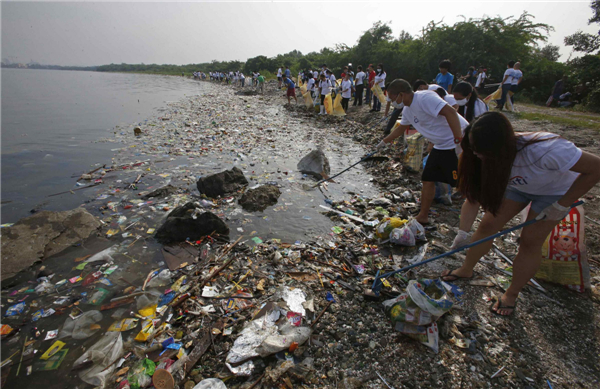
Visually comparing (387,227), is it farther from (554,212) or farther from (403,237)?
(554,212)

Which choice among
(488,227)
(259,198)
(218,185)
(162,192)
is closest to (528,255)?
(488,227)

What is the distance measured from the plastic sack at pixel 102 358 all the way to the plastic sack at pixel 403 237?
3033 millimetres

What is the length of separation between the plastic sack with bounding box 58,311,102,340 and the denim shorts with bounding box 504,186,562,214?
3763 millimetres

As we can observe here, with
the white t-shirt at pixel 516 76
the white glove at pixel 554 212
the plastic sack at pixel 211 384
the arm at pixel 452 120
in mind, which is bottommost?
the plastic sack at pixel 211 384

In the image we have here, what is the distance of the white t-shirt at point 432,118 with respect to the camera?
312 centimetres

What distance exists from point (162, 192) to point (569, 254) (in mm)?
5637

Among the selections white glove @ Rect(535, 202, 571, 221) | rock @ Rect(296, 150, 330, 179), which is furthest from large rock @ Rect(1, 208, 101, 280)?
white glove @ Rect(535, 202, 571, 221)

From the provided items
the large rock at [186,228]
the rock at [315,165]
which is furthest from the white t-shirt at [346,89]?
the large rock at [186,228]

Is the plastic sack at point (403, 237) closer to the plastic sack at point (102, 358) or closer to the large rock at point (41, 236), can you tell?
the plastic sack at point (102, 358)

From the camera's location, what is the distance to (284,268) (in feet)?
9.96

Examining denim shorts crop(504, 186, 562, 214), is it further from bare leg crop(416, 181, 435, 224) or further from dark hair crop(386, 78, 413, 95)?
dark hair crop(386, 78, 413, 95)

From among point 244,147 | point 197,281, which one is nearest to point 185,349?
point 197,281

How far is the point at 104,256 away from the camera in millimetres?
3301

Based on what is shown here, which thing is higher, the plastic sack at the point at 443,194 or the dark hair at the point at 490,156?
the dark hair at the point at 490,156
